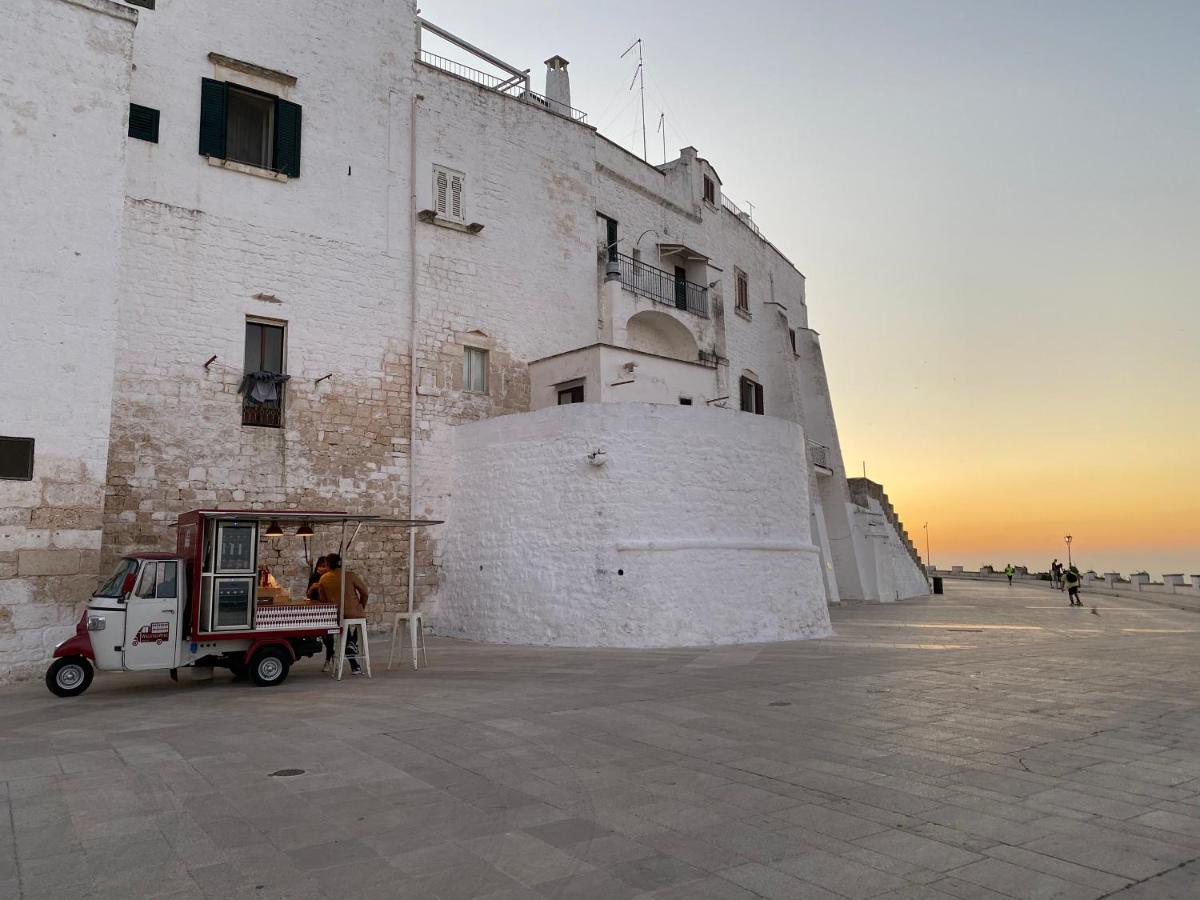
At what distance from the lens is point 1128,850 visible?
4.38m

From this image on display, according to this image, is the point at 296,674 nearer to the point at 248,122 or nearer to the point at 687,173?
the point at 248,122

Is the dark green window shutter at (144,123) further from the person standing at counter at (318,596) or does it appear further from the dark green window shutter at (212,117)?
the person standing at counter at (318,596)

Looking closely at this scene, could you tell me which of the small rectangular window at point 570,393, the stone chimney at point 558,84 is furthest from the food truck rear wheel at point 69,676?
the stone chimney at point 558,84

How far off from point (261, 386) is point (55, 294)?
397 centimetres

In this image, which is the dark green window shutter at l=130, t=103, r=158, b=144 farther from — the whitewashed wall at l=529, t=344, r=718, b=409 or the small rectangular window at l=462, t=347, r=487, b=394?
the whitewashed wall at l=529, t=344, r=718, b=409

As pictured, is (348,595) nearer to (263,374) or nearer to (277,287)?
(263,374)

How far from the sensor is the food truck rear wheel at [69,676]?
928 centimetres

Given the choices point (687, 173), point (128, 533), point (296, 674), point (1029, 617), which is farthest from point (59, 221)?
point (1029, 617)

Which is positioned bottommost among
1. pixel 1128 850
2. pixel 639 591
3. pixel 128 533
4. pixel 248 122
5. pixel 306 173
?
pixel 1128 850

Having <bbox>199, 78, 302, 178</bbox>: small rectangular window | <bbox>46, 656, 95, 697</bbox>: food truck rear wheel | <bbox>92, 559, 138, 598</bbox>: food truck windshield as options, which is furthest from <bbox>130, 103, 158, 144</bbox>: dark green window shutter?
<bbox>46, 656, 95, 697</bbox>: food truck rear wheel

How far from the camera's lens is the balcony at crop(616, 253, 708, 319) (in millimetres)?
22719

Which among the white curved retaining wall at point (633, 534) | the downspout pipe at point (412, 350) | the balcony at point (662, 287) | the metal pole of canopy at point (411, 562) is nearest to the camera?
the white curved retaining wall at point (633, 534)

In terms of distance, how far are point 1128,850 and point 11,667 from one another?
1200cm

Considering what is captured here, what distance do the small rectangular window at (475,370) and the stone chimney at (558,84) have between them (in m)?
8.19
